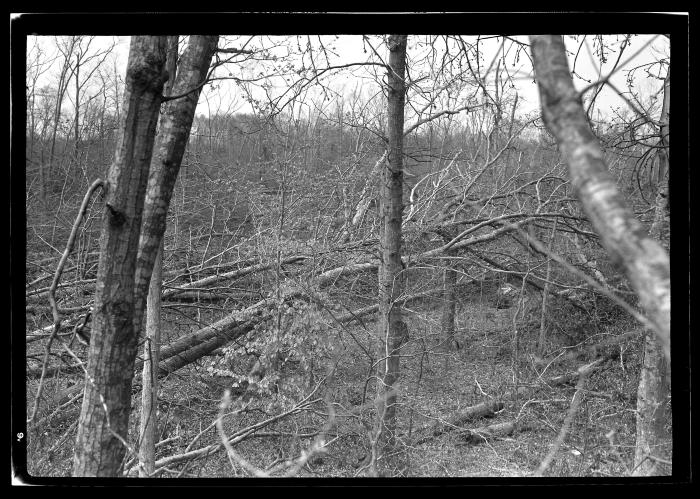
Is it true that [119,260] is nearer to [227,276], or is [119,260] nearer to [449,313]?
[227,276]

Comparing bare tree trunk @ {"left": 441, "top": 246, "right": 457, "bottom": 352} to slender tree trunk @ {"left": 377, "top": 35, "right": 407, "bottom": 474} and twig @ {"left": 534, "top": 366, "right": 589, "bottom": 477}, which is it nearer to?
slender tree trunk @ {"left": 377, "top": 35, "right": 407, "bottom": 474}

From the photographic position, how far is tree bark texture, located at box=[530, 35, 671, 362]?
1063mm

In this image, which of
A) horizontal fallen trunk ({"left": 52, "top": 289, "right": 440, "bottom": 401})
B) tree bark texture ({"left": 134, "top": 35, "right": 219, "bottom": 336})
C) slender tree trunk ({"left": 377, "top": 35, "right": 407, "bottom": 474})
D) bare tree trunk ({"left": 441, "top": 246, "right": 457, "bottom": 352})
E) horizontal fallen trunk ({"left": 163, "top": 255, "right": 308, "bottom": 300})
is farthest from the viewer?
bare tree trunk ({"left": 441, "top": 246, "right": 457, "bottom": 352})

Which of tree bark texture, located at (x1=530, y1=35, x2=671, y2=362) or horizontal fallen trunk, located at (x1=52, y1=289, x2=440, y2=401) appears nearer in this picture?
tree bark texture, located at (x1=530, y1=35, x2=671, y2=362)

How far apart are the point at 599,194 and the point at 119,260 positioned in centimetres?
173

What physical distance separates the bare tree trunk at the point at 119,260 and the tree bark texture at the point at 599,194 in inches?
58.5

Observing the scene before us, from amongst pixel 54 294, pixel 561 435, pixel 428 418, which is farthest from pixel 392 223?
pixel 54 294

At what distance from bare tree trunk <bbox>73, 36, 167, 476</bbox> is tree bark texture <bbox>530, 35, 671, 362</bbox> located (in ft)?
4.88

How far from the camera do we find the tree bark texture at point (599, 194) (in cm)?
106

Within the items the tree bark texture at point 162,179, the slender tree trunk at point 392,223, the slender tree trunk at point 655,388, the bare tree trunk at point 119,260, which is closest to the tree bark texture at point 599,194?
the bare tree trunk at point 119,260

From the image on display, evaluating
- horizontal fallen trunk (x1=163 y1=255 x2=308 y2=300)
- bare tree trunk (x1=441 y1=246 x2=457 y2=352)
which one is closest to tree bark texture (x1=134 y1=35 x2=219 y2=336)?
horizontal fallen trunk (x1=163 y1=255 x2=308 y2=300)
